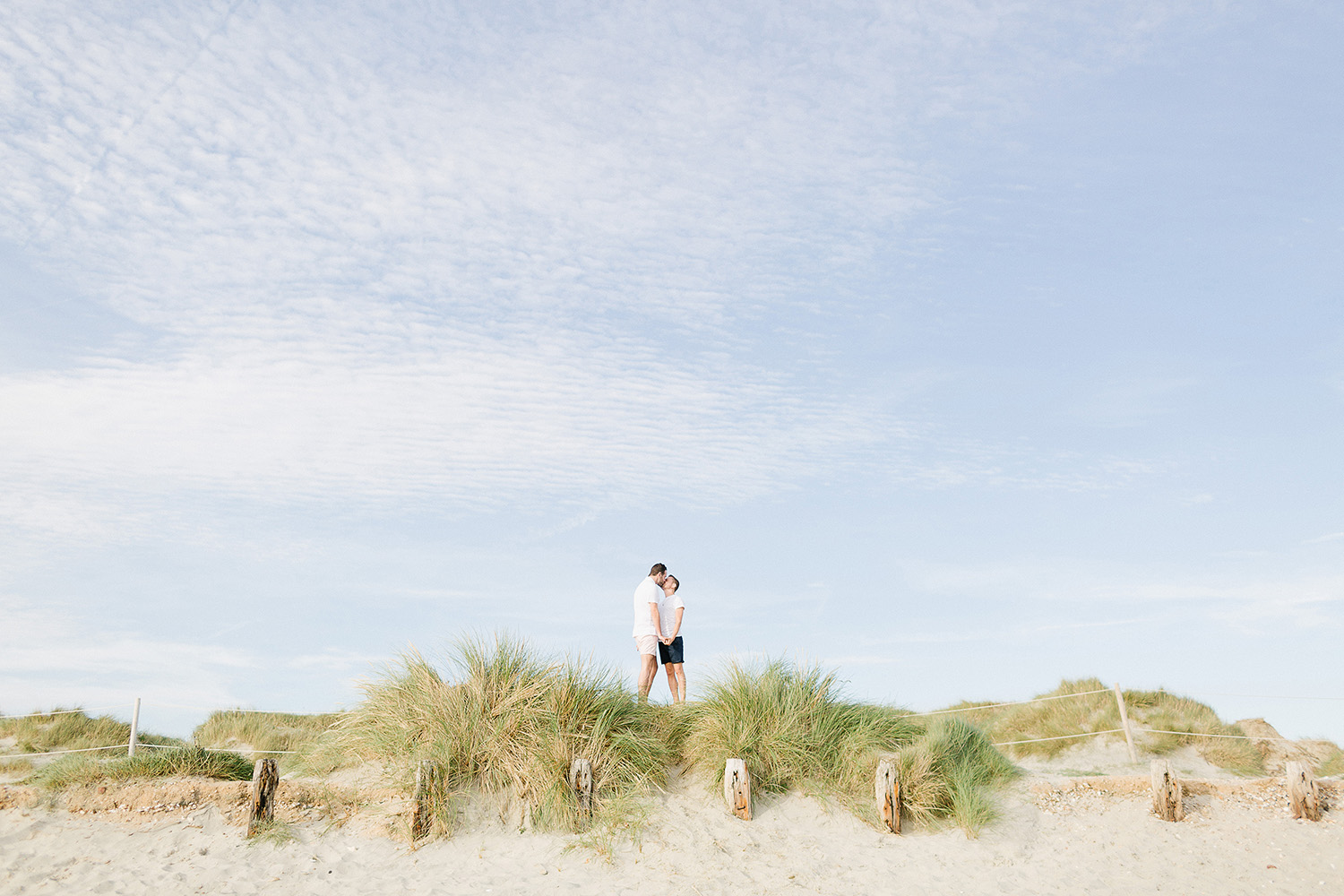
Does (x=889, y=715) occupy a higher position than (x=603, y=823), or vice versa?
(x=889, y=715)

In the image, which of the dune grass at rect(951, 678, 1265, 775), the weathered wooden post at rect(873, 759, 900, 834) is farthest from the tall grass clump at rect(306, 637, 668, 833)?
the dune grass at rect(951, 678, 1265, 775)

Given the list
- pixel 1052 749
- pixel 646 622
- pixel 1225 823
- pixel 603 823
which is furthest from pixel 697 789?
pixel 1052 749

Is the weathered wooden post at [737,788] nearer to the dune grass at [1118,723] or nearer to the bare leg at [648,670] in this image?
the bare leg at [648,670]

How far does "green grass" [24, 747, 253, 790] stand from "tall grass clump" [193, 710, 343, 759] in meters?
3.93

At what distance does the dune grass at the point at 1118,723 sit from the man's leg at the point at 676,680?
6.35 m

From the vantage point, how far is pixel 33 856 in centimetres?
847

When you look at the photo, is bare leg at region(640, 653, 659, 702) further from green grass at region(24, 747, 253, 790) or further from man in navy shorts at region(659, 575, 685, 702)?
green grass at region(24, 747, 253, 790)

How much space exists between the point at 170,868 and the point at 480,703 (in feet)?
10.0

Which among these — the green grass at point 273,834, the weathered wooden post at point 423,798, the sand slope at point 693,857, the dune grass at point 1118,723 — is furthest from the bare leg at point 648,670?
the dune grass at point 1118,723

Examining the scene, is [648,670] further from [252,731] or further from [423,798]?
[252,731]

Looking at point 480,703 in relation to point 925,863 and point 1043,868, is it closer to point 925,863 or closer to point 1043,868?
point 925,863

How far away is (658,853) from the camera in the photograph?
838 centimetres

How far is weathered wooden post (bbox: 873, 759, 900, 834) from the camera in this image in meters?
9.08

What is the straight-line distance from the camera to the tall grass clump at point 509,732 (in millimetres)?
8867
